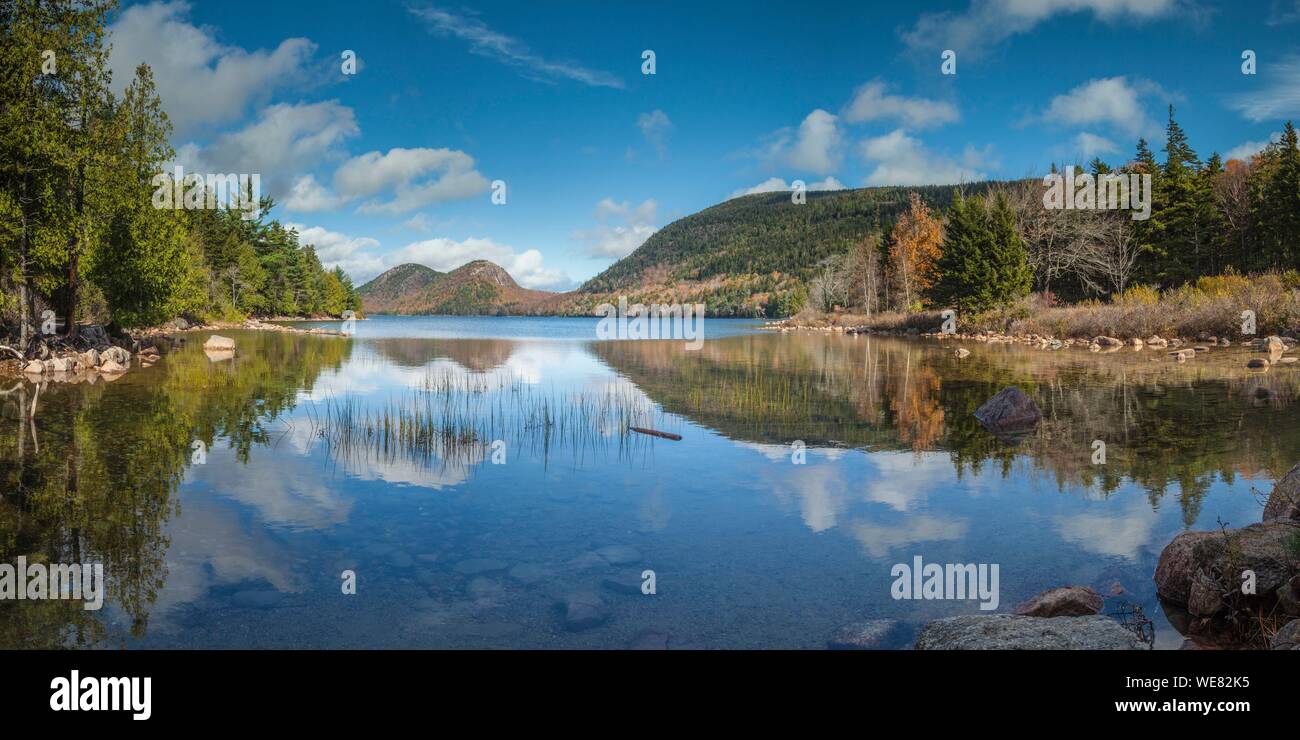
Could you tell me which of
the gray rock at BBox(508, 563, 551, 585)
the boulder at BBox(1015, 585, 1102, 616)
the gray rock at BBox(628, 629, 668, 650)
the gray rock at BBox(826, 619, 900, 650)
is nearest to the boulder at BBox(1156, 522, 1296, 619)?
the boulder at BBox(1015, 585, 1102, 616)

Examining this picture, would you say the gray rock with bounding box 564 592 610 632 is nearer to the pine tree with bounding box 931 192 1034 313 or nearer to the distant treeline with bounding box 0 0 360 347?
the distant treeline with bounding box 0 0 360 347

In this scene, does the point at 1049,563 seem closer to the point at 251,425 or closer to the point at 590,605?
the point at 590,605

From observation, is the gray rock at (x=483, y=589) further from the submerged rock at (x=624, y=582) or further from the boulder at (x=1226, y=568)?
the boulder at (x=1226, y=568)

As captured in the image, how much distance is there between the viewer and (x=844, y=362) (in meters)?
36.8

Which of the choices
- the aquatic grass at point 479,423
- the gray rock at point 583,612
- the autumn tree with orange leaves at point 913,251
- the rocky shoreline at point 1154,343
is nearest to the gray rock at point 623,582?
the gray rock at point 583,612

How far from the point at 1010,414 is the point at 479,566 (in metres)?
14.2

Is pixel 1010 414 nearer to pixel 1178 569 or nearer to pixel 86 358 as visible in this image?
pixel 1178 569

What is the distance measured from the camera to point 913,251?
251 feet

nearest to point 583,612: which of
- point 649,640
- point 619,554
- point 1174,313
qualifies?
point 649,640

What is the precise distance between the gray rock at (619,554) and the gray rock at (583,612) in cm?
106

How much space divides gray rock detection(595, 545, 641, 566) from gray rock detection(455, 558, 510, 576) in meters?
1.17

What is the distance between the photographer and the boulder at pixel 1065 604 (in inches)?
261
